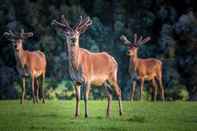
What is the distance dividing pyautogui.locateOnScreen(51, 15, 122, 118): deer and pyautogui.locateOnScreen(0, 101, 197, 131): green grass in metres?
0.86

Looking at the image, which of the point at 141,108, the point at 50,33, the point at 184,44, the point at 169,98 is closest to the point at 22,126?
the point at 141,108

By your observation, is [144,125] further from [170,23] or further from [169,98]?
[170,23]

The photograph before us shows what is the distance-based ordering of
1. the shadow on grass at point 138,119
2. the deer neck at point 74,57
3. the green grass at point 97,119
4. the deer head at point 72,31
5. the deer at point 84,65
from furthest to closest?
the deer neck at point 74,57
the deer at point 84,65
the deer head at point 72,31
the shadow on grass at point 138,119
the green grass at point 97,119

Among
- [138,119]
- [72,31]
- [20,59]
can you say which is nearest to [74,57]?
[72,31]

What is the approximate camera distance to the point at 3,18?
2032 inches

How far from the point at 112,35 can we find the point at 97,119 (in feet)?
103

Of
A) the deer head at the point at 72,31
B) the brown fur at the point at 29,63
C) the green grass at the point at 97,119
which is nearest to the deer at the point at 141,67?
the brown fur at the point at 29,63

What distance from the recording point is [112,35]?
Result: 173 feet

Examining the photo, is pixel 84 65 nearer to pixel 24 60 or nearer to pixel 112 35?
pixel 24 60

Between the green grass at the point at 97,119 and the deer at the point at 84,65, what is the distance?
862 millimetres

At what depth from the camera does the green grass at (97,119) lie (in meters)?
19.2

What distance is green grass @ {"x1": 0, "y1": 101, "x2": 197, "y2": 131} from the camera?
19219 mm

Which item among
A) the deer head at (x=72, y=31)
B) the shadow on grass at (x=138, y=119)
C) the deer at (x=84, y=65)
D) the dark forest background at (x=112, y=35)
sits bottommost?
the shadow on grass at (x=138, y=119)

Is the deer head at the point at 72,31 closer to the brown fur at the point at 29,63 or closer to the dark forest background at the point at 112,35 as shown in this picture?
the brown fur at the point at 29,63
